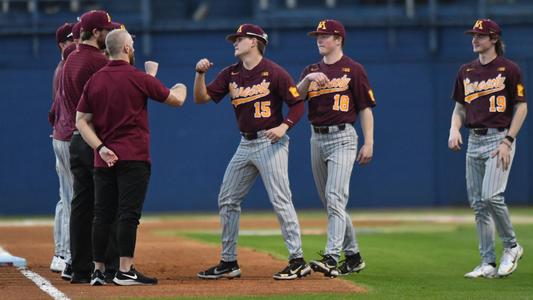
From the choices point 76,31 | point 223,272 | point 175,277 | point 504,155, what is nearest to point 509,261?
point 504,155

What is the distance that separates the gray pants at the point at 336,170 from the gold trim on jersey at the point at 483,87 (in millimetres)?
1070

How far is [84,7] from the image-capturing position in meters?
23.5

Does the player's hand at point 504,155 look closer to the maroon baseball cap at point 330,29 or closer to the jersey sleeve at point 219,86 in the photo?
the maroon baseball cap at point 330,29

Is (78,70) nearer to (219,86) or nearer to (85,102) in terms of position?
(85,102)

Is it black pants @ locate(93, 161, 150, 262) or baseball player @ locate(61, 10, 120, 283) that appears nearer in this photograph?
black pants @ locate(93, 161, 150, 262)

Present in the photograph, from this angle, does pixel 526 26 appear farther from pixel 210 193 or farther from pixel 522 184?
pixel 210 193

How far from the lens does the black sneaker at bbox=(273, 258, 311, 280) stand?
29.1ft

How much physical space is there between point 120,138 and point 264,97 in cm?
131

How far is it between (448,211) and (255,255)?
10780 mm

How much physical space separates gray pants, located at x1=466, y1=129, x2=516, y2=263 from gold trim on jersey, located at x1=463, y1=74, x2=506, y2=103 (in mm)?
326

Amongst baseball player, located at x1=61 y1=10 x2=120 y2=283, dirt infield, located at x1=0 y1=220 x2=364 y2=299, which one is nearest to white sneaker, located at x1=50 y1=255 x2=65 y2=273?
dirt infield, located at x1=0 y1=220 x2=364 y2=299

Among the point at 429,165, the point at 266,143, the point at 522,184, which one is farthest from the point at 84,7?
the point at 266,143

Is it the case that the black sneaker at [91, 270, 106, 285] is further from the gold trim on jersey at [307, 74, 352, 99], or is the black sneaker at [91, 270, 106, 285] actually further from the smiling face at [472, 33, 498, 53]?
the smiling face at [472, 33, 498, 53]

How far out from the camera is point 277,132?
900cm
